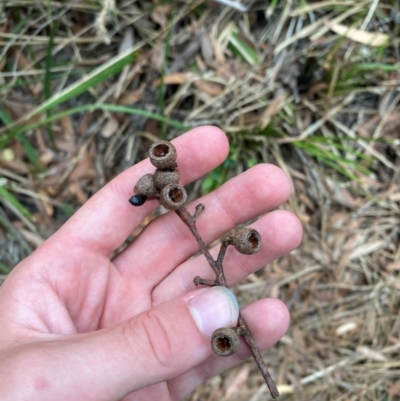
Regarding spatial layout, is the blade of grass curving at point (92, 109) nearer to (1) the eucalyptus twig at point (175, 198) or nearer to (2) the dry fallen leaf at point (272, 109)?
(2) the dry fallen leaf at point (272, 109)

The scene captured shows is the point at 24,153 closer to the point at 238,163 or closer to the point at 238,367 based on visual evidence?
A: the point at 238,163

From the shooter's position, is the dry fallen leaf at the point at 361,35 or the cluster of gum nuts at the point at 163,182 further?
the dry fallen leaf at the point at 361,35

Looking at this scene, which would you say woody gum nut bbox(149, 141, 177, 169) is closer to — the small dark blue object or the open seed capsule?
the small dark blue object

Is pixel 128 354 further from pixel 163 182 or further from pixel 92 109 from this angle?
pixel 92 109

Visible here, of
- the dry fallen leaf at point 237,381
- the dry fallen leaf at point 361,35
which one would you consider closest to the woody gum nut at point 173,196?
the dry fallen leaf at point 237,381

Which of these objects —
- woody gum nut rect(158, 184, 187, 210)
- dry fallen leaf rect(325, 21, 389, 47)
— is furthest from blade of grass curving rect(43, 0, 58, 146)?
dry fallen leaf rect(325, 21, 389, 47)
